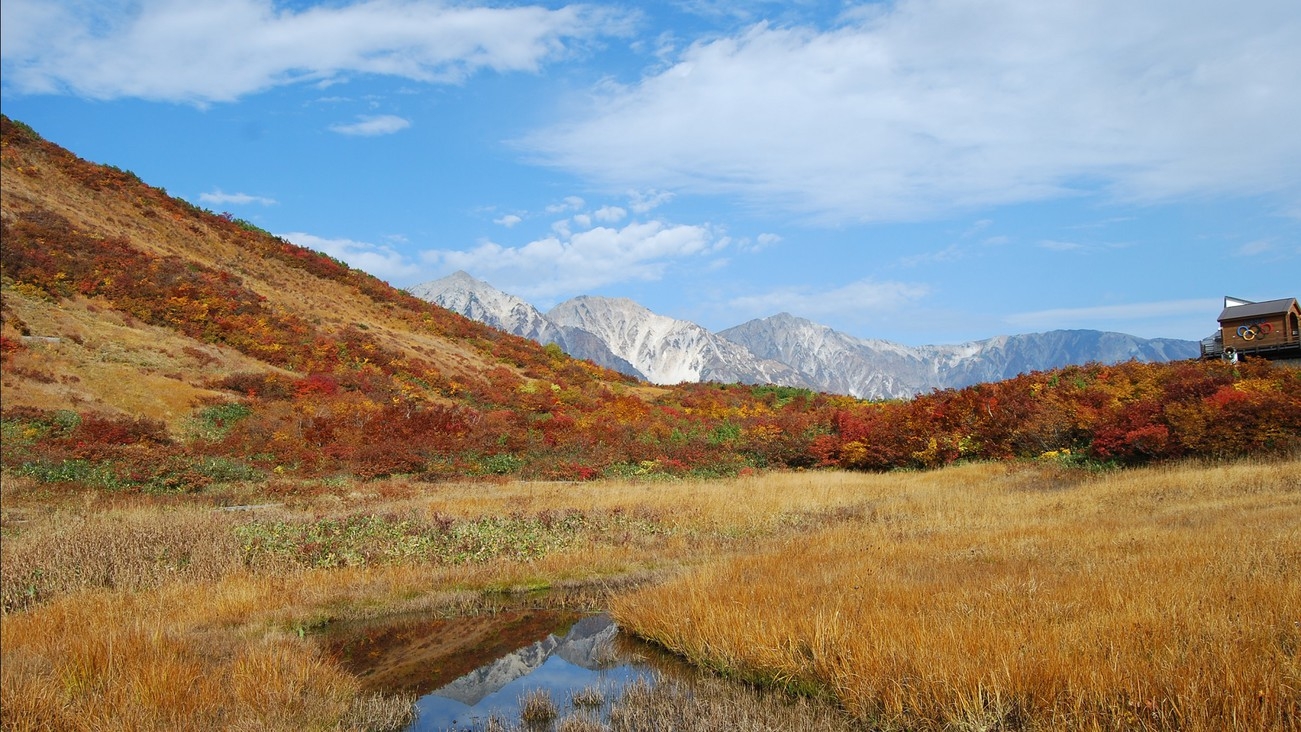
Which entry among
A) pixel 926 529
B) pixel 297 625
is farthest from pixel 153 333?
pixel 926 529

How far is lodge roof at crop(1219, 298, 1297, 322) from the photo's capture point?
38406 millimetres

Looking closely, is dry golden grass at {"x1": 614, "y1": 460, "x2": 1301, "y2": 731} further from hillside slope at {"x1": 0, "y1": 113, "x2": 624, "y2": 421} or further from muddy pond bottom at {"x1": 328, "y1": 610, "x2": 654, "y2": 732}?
hillside slope at {"x1": 0, "y1": 113, "x2": 624, "y2": 421}

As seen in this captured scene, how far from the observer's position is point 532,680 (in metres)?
8.48

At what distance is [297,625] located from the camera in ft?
33.7

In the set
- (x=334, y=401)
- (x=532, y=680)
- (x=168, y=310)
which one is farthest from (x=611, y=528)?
(x=168, y=310)

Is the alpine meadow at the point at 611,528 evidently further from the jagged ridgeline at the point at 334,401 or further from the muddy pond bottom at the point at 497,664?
the muddy pond bottom at the point at 497,664

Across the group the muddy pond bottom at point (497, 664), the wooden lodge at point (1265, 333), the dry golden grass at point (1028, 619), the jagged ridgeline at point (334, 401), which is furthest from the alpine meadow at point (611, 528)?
the wooden lodge at point (1265, 333)

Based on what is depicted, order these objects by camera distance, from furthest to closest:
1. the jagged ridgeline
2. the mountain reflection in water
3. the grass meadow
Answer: the jagged ridgeline < the mountain reflection in water < the grass meadow

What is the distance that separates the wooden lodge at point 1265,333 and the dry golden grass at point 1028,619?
31255mm

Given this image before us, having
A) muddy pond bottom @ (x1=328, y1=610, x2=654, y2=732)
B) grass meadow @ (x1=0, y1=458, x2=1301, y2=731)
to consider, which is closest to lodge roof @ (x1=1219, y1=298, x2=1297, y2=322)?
grass meadow @ (x1=0, y1=458, x2=1301, y2=731)

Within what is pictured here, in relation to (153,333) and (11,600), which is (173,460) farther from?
(153,333)

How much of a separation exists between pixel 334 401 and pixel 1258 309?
46.9 meters

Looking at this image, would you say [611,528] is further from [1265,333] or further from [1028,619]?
[1265,333]

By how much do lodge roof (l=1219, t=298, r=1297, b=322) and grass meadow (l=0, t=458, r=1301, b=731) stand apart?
2695 cm
